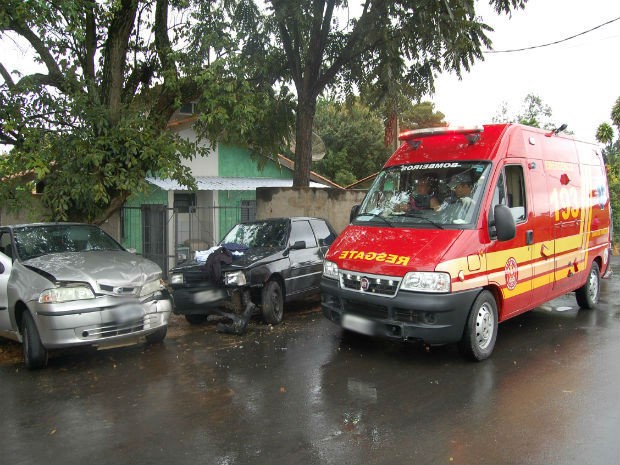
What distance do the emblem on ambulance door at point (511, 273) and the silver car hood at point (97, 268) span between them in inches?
167

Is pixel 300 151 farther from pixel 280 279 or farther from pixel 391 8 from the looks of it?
pixel 280 279

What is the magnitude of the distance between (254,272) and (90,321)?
2433 millimetres

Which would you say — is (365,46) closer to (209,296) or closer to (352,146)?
(209,296)

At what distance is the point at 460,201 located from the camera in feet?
19.8

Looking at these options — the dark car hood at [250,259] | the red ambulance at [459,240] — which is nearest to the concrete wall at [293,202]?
the dark car hood at [250,259]

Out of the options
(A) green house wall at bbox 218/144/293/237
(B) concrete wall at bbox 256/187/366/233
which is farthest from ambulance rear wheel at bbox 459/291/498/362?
(A) green house wall at bbox 218/144/293/237

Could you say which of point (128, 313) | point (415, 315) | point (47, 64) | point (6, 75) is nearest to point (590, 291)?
point (415, 315)

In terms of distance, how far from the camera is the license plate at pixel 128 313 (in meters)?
5.95

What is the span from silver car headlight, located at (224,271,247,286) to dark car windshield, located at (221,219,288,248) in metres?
1.23

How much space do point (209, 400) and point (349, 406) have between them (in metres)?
1.32

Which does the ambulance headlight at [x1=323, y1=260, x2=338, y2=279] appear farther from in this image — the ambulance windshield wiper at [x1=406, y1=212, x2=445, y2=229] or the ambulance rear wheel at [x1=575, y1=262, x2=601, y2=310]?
the ambulance rear wheel at [x1=575, y1=262, x2=601, y2=310]

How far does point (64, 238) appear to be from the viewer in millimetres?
7164

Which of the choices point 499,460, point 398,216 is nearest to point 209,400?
point 499,460

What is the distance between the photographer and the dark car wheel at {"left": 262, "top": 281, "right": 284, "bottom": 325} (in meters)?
7.81
